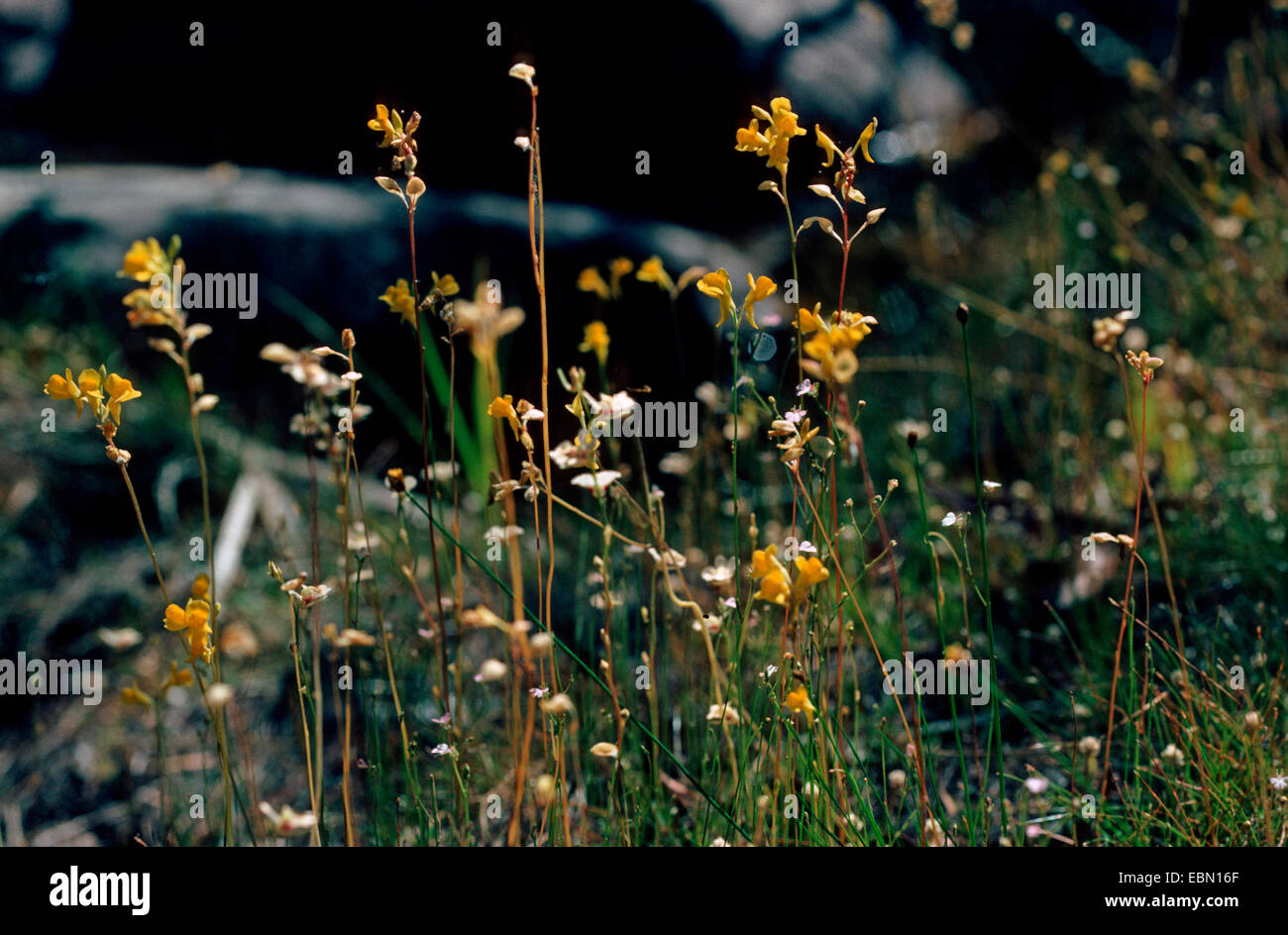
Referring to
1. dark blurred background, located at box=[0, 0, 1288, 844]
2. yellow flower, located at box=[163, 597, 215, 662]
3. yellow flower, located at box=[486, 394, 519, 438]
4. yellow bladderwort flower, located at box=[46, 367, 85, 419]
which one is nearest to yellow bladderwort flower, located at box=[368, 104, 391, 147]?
yellow flower, located at box=[486, 394, 519, 438]

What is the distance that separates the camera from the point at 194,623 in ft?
3.06

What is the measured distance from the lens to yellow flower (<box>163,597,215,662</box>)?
3.00ft

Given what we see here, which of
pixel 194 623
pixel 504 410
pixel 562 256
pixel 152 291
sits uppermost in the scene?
pixel 562 256

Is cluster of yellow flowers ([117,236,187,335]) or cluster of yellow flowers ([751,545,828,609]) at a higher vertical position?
cluster of yellow flowers ([117,236,187,335])

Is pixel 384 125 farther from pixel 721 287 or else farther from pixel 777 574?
pixel 777 574

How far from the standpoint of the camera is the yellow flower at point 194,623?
92 centimetres

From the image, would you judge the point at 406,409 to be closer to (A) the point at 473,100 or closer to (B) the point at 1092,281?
(A) the point at 473,100

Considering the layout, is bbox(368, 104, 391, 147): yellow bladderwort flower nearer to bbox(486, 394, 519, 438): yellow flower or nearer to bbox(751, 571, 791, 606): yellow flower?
bbox(486, 394, 519, 438): yellow flower

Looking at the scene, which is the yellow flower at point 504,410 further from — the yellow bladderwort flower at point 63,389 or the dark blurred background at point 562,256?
the dark blurred background at point 562,256

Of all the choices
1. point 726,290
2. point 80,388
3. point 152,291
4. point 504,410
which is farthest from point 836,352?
point 80,388
